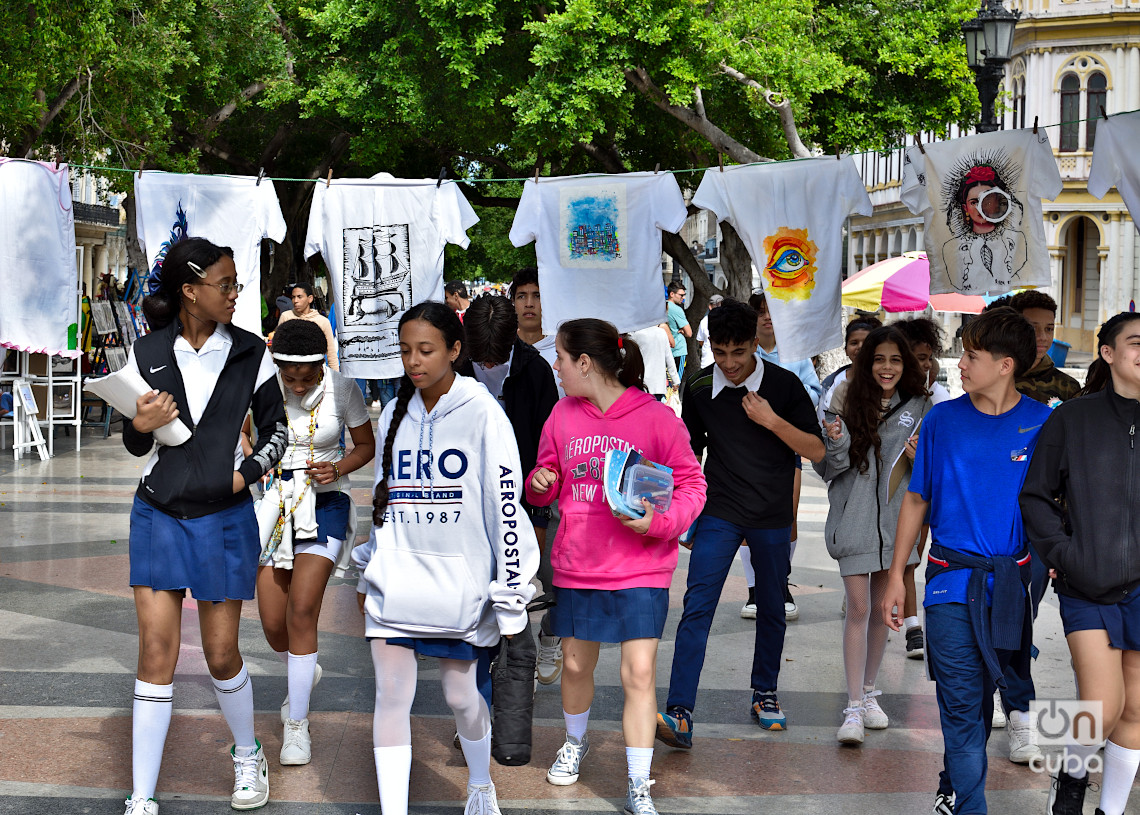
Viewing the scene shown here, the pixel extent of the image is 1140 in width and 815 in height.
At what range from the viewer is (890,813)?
4.59 meters

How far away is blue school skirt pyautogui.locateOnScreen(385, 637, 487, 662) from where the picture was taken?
405 centimetres

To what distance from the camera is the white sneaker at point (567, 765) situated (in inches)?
190

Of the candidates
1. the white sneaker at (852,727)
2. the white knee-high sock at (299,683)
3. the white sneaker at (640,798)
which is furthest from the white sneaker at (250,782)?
the white sneaker at (852,727)

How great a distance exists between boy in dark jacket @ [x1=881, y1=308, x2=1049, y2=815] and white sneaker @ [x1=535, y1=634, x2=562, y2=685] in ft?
7.30

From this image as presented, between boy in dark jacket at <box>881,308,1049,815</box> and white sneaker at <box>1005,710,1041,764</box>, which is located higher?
boy in dark jacket at <box>881,308,1049,815</box>

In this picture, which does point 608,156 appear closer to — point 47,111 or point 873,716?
point 47,111

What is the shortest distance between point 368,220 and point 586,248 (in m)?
1.45

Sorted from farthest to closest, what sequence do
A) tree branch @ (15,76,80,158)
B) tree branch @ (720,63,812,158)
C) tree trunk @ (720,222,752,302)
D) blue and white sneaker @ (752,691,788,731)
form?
tree trunk @ (720,222,752,302)
tree branch @ (720,63,812,158)
tree branch @ (15,76,80,158)
blue and white sneaker @ (752,691,788,731)

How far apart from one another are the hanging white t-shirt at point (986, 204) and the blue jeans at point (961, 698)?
405 centimetres

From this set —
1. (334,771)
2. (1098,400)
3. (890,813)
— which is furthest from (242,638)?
(1098,400)

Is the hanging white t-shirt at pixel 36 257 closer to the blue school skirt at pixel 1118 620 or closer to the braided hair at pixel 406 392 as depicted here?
the braided hair at pixel 406 392

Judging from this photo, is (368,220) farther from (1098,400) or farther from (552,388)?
(1098,400)

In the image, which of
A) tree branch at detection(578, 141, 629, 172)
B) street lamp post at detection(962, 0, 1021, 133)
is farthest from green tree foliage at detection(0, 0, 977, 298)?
street lamp post at detection(962, 0, 1021, 133)

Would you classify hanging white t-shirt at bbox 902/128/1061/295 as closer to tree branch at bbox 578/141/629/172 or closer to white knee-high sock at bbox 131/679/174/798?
white knee-high sock at bbox 131/679/174/798
